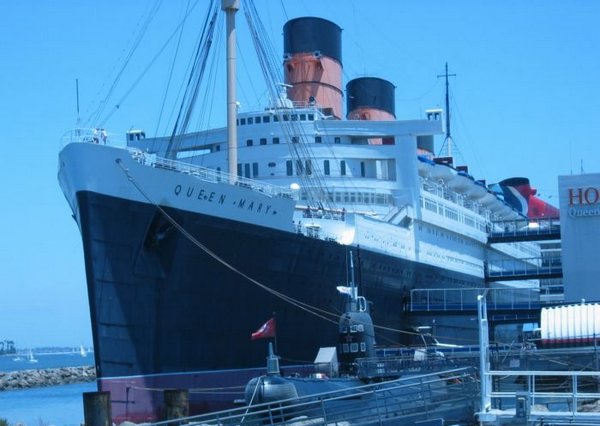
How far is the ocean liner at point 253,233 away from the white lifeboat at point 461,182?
5.28 ft

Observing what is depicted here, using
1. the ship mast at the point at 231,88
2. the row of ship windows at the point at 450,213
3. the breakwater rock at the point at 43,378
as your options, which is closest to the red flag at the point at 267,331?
the ship mast at the point at 231,88

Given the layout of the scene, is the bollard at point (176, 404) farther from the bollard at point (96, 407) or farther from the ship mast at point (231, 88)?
the ship mast at point (231, 88)

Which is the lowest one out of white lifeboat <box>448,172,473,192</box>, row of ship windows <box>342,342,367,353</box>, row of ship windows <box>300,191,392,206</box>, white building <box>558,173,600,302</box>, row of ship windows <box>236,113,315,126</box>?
row of ship windows <box>342,342,367,353</box>

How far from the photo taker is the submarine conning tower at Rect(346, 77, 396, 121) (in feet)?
146

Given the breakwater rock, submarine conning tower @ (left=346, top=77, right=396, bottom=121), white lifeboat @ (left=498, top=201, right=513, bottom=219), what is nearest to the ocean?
the breakwater rock

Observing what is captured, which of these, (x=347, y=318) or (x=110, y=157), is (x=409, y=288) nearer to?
(x=347, y=318)

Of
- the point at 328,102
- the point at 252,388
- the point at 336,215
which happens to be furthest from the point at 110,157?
the point at 328,102

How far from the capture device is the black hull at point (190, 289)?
24.6 meters

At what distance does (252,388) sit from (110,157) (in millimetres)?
8218

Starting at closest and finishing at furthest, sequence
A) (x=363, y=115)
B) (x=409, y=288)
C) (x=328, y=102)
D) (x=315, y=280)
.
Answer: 1. (x=315, y=280)
2. (x=409, y=288)
3. (x=328, y=102)
4. (x=363, y=115)

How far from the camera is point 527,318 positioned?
37.2 metres

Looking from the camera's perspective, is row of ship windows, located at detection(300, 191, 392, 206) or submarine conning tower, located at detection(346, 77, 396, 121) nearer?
row of ship windows, located at detection(300, 191, 392, 206)

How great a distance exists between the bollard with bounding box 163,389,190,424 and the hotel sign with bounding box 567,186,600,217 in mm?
19183

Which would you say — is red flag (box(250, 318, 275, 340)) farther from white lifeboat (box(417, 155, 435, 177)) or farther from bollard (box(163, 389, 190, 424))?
white lifeboat (box(417, 155, 435, 177))
